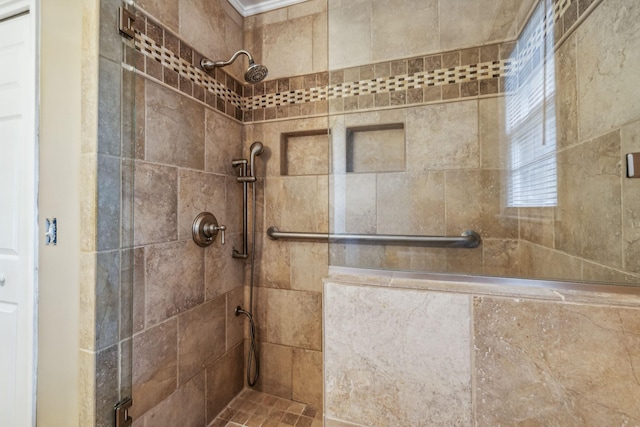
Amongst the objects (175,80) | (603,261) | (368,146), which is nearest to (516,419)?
(603,261)

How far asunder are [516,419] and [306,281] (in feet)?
3.41

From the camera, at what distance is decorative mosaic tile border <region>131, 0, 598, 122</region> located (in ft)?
3.28

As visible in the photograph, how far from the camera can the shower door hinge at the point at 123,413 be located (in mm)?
853

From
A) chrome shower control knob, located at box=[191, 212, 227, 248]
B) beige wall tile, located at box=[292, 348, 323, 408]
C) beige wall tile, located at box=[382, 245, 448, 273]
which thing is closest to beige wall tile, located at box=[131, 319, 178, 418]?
chrome shower control knob, located at box=[191, 212, 227, 248]

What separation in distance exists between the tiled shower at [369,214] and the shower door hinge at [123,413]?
3 cm

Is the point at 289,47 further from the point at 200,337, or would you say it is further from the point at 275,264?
Result: the point at 200,337

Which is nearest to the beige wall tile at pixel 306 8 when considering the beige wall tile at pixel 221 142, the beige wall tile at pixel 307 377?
the beige wall tile at pixel 221 142

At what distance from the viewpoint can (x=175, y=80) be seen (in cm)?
108

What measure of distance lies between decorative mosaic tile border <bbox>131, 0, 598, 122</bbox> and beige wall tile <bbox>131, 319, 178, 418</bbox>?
1.07 metres

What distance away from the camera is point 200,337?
1211 millimetres

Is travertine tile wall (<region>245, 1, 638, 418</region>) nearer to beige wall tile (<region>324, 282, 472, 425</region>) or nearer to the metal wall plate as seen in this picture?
the metal wall plate

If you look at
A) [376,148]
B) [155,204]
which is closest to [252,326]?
[155,204]

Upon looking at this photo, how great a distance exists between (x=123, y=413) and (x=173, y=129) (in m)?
1.12

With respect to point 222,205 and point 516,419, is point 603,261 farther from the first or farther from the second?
point 222,205
